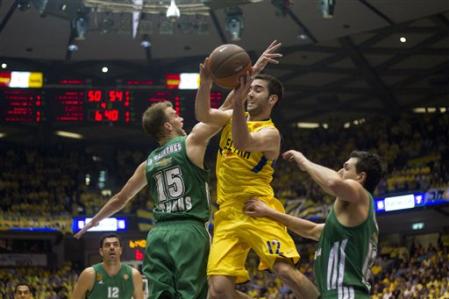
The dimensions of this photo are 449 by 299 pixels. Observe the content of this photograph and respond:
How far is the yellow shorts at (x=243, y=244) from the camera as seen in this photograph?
7645 millimetres

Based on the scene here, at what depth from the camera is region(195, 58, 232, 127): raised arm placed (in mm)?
7582

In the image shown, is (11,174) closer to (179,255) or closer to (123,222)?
(123,222)

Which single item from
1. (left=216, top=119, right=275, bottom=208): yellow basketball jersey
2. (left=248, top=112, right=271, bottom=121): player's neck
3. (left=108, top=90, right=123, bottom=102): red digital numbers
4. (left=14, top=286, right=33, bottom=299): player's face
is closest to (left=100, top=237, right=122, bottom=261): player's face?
(left=14, top=286, right=33, bottom=299): player's face

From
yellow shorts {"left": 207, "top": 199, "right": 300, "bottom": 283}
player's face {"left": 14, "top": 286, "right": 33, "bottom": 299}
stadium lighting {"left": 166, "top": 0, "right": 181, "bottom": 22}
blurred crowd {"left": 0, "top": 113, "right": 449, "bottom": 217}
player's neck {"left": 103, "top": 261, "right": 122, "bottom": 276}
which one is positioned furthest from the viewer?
blurred crowd {"left": 0, "top": 113, "right": 449, "bottom": 217}

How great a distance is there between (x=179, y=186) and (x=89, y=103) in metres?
18.9

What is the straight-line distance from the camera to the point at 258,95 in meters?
8.00

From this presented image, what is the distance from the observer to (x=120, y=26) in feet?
74.9

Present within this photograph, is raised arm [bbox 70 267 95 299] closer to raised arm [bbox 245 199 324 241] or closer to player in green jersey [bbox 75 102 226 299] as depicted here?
player in green jersey [bbox 75 102 226 299]

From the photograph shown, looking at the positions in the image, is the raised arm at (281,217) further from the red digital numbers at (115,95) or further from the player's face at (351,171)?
the red digital numbers at (115,95)

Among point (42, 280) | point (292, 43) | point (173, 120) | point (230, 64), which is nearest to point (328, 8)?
point (292, 43)

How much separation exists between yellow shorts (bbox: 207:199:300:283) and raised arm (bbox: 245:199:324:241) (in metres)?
0.09

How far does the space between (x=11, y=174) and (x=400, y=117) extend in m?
13.5

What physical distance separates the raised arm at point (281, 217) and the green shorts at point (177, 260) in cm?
49

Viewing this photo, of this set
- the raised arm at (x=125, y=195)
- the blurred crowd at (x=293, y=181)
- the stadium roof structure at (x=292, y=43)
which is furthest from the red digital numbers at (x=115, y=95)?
the raised arm at (x=125, y=195)
